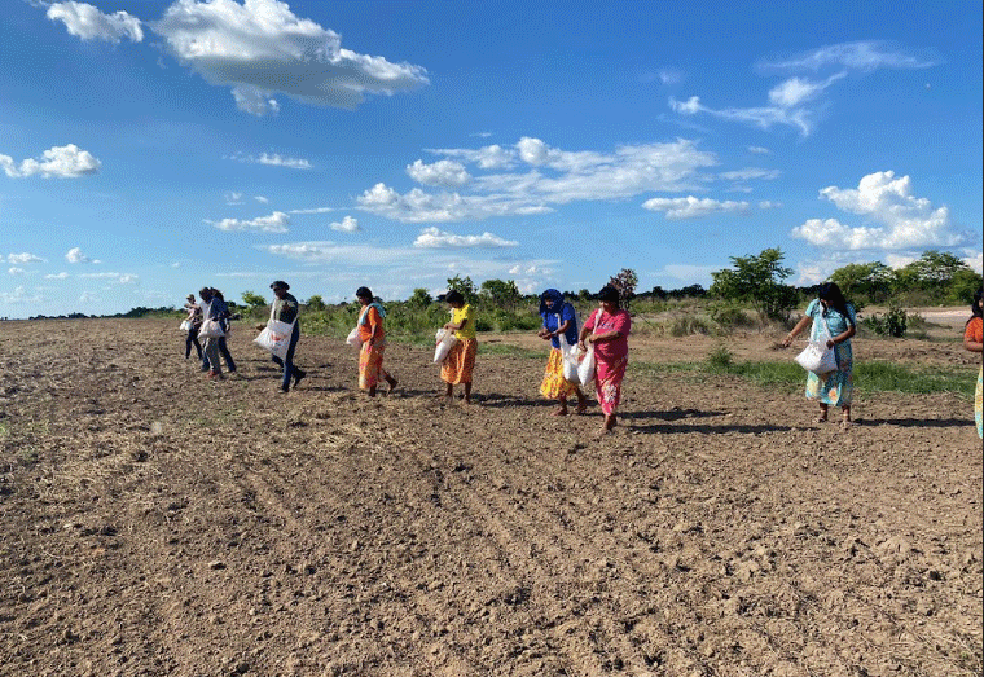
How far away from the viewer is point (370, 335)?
944 cm

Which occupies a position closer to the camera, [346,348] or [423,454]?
[423,454]

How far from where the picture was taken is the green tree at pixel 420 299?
34244 mm

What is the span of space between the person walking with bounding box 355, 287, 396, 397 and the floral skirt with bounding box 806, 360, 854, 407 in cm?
517

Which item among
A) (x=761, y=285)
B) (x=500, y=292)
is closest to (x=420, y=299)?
(x=500, y=292)

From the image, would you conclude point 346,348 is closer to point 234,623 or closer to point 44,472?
point 44,472

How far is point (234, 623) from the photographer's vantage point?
11.7ft

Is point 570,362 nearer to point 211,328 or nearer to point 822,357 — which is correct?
point 822,357

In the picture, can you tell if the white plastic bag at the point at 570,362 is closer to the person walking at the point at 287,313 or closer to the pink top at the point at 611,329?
the pink top at the point at 611,329

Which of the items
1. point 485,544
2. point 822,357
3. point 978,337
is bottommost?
point 485,544

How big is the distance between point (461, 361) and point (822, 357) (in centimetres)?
420

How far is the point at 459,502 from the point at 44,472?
353 centimetres

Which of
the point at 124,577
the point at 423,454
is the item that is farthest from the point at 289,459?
the point at 124,577

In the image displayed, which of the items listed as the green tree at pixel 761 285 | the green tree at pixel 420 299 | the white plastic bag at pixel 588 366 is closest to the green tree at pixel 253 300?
the green tree at pixel 420 299

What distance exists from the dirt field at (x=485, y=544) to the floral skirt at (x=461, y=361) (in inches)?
26.9
